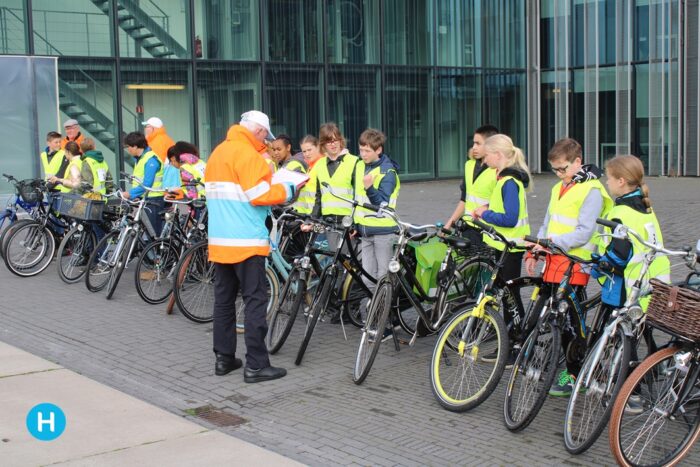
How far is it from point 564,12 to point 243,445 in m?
24.4

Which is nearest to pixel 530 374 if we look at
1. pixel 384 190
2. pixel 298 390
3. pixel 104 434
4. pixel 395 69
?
pixel 298 390

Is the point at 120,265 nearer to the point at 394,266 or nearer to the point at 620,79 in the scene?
the point at 394,266

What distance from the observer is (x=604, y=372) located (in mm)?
4785

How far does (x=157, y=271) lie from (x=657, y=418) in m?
5.74

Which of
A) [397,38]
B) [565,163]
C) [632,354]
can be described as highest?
[397,38]

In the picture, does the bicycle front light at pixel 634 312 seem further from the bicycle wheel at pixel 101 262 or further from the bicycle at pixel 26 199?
the bicycle at pixel 26 199

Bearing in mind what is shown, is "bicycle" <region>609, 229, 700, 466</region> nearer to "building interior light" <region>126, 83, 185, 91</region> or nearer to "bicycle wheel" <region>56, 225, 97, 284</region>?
"bicycle wheel" <region>56, 225, 97, 284</region>

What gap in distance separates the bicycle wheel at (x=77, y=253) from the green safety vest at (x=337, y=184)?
3358 mm

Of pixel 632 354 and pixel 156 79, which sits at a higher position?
pixel 156 79

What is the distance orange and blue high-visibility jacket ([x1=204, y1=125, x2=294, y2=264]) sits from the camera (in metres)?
6.14

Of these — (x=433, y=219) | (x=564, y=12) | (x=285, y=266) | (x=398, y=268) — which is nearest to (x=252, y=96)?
(x=433, y=219)

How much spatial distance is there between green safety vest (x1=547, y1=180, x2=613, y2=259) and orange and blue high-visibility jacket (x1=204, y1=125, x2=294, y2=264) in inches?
74.5

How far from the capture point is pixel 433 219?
52.9 ft

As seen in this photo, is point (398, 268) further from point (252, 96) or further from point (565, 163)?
point (252, 96)
